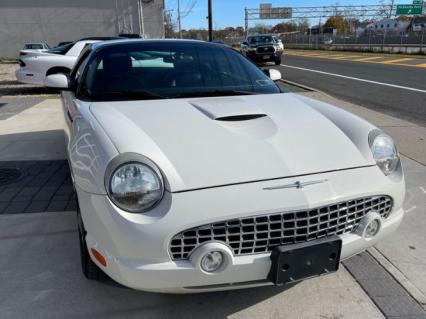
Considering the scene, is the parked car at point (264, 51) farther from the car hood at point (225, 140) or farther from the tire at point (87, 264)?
the tire at point (87, 264)

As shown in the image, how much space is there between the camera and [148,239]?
199 cm

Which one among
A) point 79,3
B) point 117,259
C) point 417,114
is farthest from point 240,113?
point 79,3

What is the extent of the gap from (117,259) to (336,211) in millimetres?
1141

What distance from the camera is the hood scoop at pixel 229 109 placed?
2631 mm

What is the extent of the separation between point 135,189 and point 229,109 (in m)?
0.94

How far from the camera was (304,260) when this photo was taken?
2.16 m

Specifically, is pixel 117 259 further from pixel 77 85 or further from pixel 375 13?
pixel 375 13

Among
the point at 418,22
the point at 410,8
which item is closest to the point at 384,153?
the point at 410,8

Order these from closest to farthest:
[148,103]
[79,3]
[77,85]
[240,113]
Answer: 1. [240,113]
2. [148,103]
3. [77,85]
4. [79,3]

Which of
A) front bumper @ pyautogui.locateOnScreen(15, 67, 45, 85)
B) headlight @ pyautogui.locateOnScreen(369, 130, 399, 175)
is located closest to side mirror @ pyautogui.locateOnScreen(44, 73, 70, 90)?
headlight @ pyautogui.locateOnScreen(369, 130, 399, 175)

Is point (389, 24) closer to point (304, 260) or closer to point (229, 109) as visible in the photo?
point (229, 109)

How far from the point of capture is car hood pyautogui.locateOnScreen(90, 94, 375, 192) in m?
2.17

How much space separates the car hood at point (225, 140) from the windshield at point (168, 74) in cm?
30

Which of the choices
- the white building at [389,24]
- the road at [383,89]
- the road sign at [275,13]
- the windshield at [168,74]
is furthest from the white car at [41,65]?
the white building at [389,24]
